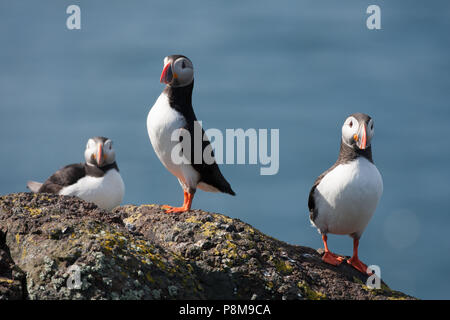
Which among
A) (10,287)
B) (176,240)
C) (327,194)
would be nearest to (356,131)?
(327,194)

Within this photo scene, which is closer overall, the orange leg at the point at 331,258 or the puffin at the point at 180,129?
the orange leg at the point at 331,258

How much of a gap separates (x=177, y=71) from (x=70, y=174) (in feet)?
11.3

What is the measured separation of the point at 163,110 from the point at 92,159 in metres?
3.11

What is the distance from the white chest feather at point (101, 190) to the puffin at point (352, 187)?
3.64 m

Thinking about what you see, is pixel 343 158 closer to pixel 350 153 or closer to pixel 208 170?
pixel 350 153

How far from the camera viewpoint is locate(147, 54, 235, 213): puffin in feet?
26.6

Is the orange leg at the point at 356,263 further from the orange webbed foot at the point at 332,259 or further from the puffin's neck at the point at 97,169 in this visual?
the puffin's neck at the point at 97,169

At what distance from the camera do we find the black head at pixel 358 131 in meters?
7.70

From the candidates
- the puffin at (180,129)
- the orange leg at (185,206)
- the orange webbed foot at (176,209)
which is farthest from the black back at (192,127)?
the orange webbed foot at (176,209)

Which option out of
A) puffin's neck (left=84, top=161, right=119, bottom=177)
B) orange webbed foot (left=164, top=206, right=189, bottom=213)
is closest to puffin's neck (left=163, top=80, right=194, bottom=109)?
orange webbed foot (left=164, top=206, right=189, bottom=213)

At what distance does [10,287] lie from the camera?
4.78 m

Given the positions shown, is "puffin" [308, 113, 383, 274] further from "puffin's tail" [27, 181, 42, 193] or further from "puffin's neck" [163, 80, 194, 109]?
"puffin's tail" [27, 181, 42, 193]

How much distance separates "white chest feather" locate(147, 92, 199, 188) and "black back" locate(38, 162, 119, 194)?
8.38 ft
